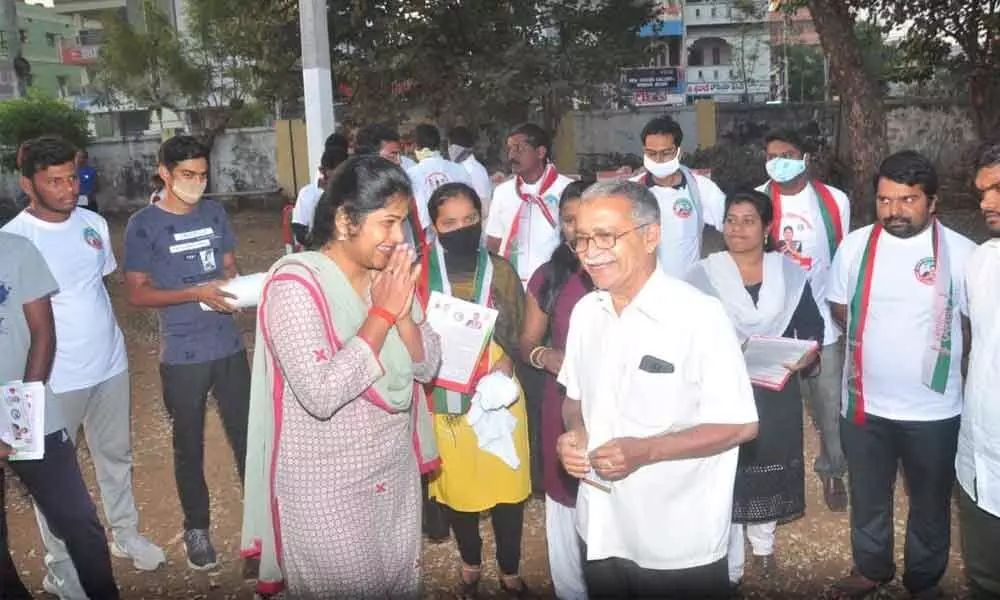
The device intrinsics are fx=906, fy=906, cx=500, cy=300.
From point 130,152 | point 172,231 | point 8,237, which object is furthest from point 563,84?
point 130,152

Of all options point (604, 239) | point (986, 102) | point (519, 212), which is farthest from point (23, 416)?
point (986, 102)

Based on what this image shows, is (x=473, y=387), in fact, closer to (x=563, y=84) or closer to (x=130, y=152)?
(x=563, y=84)

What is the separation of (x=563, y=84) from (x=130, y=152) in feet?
45.3

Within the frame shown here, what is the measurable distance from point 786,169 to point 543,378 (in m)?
1.96

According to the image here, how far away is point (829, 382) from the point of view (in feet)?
16.1

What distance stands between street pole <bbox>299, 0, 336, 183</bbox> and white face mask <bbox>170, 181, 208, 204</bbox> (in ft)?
15.7

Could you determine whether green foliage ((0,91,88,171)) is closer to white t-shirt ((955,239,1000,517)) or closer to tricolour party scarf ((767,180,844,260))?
tricolour party scarf ((767,180,844,260))

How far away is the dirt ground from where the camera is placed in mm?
4234

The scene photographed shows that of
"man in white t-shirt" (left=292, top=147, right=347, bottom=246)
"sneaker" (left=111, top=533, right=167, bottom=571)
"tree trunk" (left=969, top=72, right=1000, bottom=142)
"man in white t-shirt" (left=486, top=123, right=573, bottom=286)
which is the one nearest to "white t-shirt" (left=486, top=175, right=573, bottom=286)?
"man in white t-shirt" (left=486, top=123, right=573, bottom=286)

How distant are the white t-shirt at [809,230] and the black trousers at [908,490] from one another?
48.3 inches

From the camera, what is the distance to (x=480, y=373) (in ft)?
12.3

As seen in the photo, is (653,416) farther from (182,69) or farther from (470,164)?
(182,69)

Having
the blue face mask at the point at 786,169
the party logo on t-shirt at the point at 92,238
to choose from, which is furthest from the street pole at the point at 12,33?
the blue face mask at the point at 786,169

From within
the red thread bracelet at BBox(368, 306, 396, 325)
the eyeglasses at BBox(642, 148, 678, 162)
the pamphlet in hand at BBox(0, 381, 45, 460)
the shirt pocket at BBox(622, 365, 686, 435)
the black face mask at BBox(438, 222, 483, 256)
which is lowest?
the pamphlet in hand at BBox(0, 381, 45, 460)
